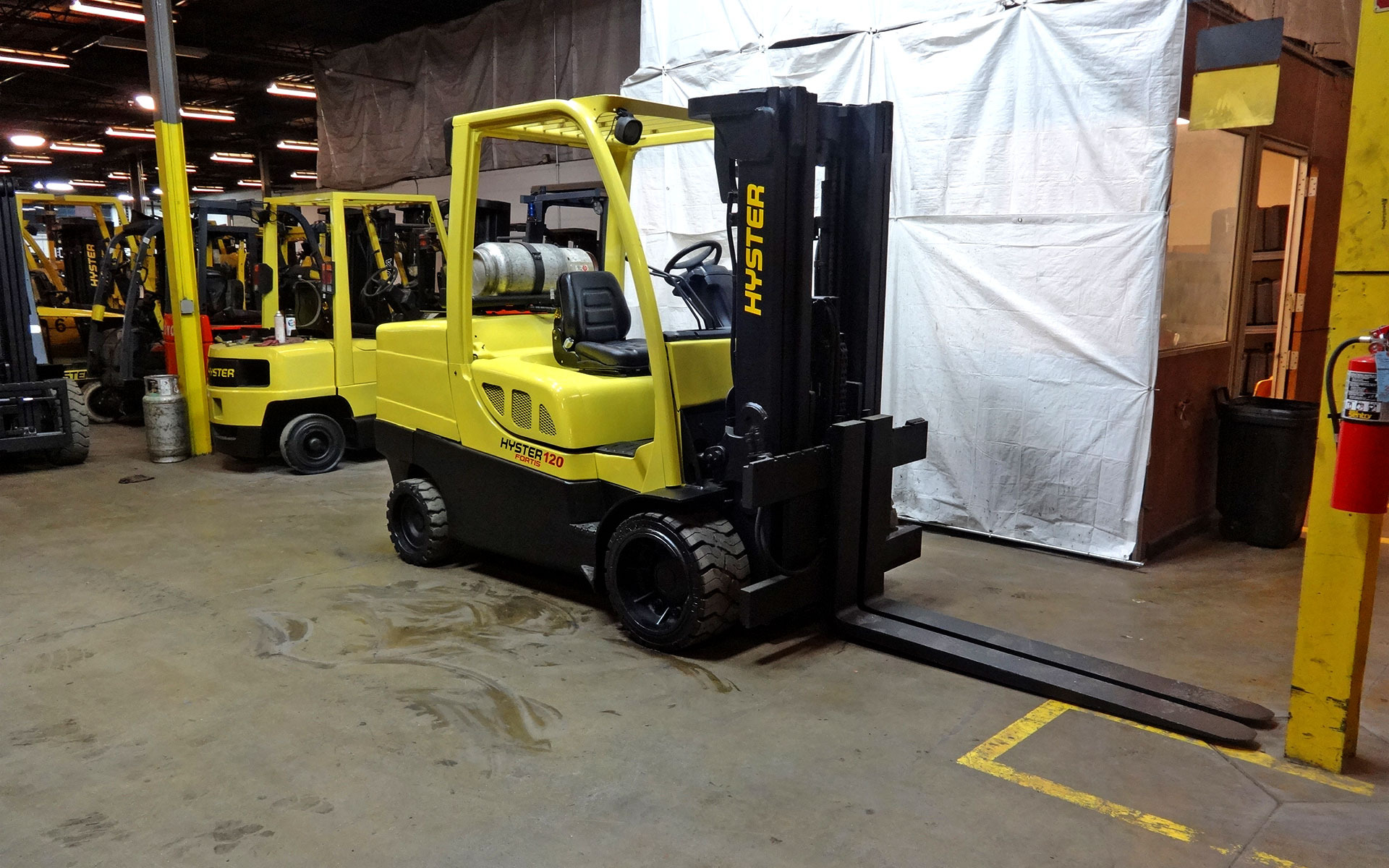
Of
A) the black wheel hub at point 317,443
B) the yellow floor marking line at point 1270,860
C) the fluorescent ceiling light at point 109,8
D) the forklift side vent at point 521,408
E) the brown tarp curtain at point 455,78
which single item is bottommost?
the yellow floor marking line at point 1270,860

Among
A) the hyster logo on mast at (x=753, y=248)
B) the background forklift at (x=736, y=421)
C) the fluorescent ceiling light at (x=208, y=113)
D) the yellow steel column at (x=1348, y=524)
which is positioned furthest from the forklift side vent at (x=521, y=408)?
the fluorescent ceiling light at (x=208, y=113)

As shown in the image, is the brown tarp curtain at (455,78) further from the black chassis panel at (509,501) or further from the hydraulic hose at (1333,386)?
the hydraulic hose at (1333,386)

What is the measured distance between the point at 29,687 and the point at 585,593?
2.39m

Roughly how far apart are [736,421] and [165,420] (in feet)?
22.3

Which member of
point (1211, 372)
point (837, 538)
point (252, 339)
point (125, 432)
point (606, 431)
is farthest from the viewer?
point (125, 432)

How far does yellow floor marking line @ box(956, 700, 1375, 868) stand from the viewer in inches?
111

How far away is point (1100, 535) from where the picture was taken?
5.70m

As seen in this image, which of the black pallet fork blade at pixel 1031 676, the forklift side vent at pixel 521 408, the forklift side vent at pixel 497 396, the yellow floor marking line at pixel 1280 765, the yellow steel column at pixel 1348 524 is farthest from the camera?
the forklift side vent at pixel 497 396

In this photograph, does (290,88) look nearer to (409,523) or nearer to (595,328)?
(409,523)

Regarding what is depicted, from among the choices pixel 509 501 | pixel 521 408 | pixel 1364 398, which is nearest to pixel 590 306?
pixel 521 408

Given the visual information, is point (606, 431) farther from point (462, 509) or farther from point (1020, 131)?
point (1020, 131)

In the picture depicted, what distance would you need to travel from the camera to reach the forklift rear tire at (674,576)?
13.0 feet

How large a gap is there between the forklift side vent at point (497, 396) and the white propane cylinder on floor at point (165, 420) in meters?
5.31

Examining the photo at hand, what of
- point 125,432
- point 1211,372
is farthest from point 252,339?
point 1211,372
